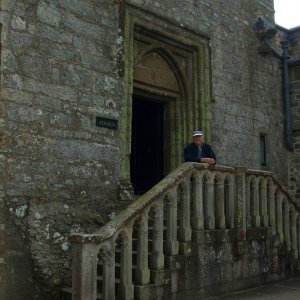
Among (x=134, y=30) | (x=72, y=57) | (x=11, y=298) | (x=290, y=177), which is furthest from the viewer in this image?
(x=290, y=177)

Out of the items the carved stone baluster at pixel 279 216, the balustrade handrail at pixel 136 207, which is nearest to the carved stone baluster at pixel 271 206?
the carved stone baluster at pixel 279 216

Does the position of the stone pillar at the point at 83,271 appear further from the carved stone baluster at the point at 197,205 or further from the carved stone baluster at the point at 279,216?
the carved stone baluster at the point at 279,216

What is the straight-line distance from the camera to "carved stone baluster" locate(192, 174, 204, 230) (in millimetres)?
5766

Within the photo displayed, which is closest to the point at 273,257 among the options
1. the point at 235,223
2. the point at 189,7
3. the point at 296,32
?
the point at 235,223

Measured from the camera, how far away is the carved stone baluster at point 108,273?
4.67 m

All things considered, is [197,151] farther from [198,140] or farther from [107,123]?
[107,123]

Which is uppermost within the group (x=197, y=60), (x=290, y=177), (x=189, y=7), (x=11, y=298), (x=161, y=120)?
(x=189, y=7)

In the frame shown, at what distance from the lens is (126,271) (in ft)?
15.9

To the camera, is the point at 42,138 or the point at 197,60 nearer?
the point at 42,138

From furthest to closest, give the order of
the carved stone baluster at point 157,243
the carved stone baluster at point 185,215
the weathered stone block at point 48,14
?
the weathered stone block at point 48,14
the carved stone baluster at point 185,215
the carved stone baluster at point 157,243

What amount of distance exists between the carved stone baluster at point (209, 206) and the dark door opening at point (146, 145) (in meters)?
2.43

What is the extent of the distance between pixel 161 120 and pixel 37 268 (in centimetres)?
393

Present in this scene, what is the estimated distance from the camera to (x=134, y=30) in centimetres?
757

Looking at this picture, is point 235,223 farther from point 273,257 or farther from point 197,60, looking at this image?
point 197,60
